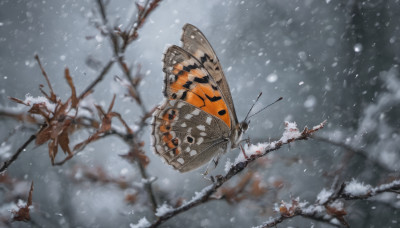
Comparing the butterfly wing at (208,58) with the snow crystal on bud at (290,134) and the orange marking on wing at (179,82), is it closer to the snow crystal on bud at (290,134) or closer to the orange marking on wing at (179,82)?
the orange marking on wing at (179,82)

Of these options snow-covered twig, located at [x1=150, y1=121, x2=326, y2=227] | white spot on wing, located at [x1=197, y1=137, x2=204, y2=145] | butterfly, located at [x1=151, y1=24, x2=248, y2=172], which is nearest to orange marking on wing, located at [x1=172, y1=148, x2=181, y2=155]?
butterfly, located at [x1=151, y1=24, x2=248, y2=172]

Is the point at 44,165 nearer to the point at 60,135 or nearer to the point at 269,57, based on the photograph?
the point at 60,135

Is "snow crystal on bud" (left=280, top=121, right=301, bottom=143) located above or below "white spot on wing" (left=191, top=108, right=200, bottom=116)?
below

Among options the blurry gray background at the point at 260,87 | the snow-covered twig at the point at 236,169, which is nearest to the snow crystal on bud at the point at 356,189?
the snow-covered twig at the point at 236,169

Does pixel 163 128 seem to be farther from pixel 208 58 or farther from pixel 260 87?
pixel 260 87

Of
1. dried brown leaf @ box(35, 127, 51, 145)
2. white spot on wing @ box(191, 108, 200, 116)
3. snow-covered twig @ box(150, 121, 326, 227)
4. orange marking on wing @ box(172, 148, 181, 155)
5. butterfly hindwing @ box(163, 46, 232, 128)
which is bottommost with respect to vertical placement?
snow-covered twig @ box(150, 121, 326, 227)

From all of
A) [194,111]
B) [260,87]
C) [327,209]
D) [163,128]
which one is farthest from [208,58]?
[260,87]

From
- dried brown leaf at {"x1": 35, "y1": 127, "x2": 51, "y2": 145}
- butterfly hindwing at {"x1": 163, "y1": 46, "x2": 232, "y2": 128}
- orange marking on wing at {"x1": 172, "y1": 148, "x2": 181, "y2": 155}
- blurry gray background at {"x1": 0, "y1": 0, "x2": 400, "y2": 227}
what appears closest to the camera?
dried brown leaf at {"x1": 35, "y1": 127, "x2": 51, "y2": 145}

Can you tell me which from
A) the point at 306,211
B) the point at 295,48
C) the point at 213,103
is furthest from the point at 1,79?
the point at 295,48

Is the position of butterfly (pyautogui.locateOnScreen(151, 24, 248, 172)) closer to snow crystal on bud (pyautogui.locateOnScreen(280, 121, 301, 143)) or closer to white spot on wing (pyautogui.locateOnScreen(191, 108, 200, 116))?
white spot on wing (pyautogui.locateOnScreen(191, 108, 200, 116))
